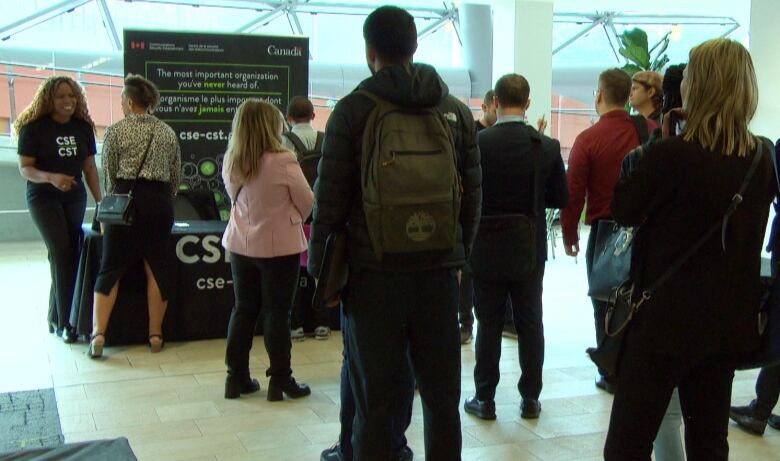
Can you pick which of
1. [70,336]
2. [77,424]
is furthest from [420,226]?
[70,336]

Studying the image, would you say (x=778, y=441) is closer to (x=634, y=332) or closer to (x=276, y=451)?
(x=634, y=332)

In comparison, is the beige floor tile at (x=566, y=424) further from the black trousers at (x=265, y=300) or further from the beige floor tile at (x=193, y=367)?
the beige floor tile at (x=193, y=367)

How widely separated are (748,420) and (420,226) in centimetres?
199

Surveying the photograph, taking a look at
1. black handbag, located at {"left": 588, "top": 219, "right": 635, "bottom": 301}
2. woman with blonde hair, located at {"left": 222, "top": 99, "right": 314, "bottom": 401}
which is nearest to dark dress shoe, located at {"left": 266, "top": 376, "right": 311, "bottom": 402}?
woman with blonde hair, located at {"left": 222, "top": 99, "right": 314, "bottom": 401}

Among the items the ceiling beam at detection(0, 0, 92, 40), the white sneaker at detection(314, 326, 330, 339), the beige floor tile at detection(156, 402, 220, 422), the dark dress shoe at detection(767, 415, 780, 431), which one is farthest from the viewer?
the ceiling beam at detection(0, 0, 92, 40)

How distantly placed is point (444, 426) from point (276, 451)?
3.37 feet

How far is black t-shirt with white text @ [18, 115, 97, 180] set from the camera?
4715 mm

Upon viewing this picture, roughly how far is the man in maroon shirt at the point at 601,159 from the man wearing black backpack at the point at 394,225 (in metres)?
1.57

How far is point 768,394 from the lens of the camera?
3432 millimetres

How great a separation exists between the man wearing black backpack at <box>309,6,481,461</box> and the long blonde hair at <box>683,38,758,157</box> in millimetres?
652

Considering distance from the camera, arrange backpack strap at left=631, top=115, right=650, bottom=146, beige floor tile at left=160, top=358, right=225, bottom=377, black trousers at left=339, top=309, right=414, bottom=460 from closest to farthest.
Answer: black trousers at left=339, top=309, right=414, bottom=460 < backpack strap at left=631, top=115, right=650, bottom=146 < beige floor tile at left=160, top=358, right=225, bottom=377

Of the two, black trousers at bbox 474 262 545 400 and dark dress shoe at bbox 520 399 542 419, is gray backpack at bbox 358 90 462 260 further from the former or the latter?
dark dress shoe at bbox 520 399 542 419

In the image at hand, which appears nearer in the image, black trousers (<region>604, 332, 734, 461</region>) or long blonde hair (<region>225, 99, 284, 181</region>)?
black trousers (<region>604, 332, 734, 461</region>)

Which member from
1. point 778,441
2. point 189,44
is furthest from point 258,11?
point 778,441
